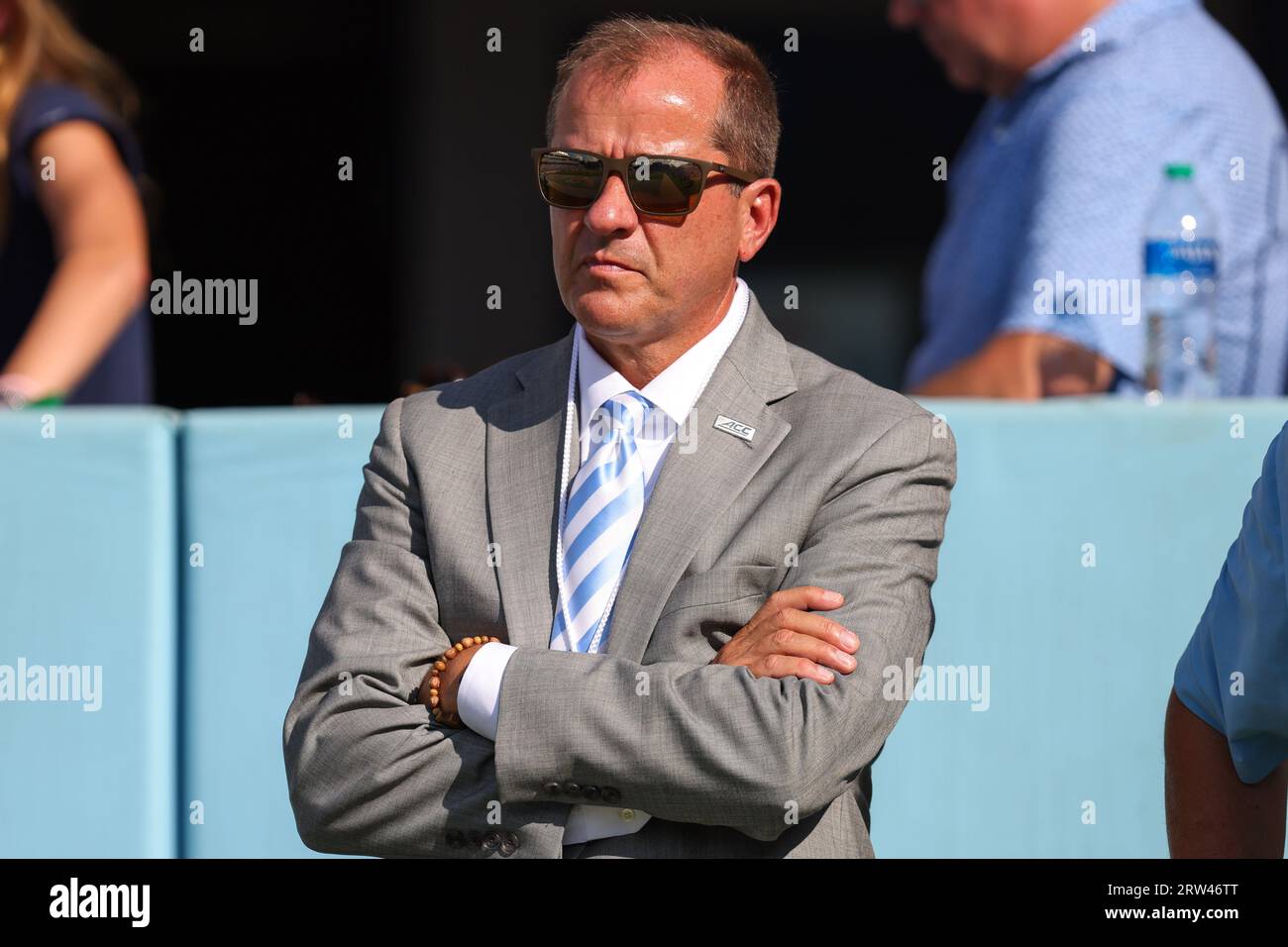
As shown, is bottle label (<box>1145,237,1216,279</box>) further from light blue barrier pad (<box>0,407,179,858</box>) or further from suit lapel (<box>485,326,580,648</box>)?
light blue barrier pad (<box>0,407,179,858</box>)

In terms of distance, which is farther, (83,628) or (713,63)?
(83,628)

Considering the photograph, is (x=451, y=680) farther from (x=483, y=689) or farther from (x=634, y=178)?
(x=634, y=178)

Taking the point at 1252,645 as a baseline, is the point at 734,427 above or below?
above

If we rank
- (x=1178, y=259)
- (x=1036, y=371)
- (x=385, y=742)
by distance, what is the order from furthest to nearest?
(x=1036, y=371) → (x=1178, y=259) → (x=385, y=742)

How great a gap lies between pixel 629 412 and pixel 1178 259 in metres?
1.79

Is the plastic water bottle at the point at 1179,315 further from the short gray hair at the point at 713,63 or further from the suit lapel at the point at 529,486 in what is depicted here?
the suit lapel at the point at 529,486

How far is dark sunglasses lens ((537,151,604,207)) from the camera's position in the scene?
2713 millimetres

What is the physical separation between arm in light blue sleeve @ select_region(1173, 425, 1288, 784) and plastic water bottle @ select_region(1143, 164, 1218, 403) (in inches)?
63.5

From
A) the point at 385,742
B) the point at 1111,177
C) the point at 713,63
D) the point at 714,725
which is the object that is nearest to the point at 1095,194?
the point at 1111,177

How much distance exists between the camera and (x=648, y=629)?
8.60 ft

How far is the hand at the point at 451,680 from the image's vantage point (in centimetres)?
258
